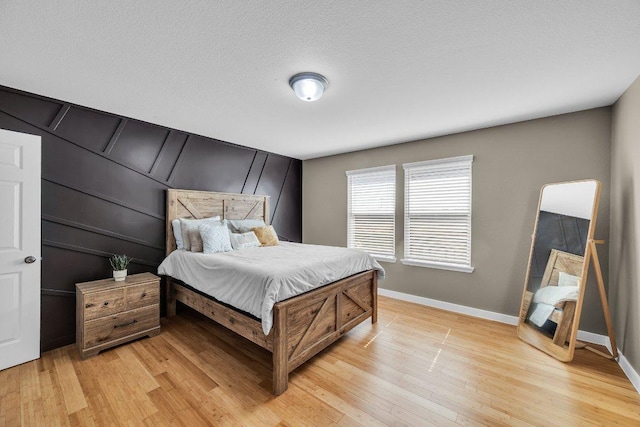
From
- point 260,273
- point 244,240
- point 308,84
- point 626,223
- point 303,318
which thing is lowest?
point 303,318

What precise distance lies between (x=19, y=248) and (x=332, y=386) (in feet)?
10.1

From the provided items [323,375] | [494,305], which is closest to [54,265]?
[323,375]

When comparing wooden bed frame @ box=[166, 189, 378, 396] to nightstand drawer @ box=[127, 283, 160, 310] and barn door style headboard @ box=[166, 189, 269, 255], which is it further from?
nightstand drawer @ box=[127, 283, 160, 310]

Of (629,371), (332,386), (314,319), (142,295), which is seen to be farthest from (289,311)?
(629,371)

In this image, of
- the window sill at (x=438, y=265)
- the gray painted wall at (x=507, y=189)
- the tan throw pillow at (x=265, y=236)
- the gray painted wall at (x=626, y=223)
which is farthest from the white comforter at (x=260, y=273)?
the gray painted wall at (x=626, y=223)

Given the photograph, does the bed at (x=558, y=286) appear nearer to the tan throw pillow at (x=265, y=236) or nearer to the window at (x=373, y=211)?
the window at (x=373, y=211)

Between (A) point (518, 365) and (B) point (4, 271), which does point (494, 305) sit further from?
(B) point (4, 271)

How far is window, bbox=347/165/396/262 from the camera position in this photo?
4.25 meters

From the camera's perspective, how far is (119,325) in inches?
101

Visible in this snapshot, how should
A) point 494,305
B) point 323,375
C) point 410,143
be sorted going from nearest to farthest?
point 323,375, point 494,305, point 410,143

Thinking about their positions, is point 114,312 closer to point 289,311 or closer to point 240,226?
point 240,226

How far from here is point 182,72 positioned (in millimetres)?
2084

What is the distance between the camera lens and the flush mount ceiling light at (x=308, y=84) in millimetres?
2098

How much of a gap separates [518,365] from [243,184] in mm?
4261
